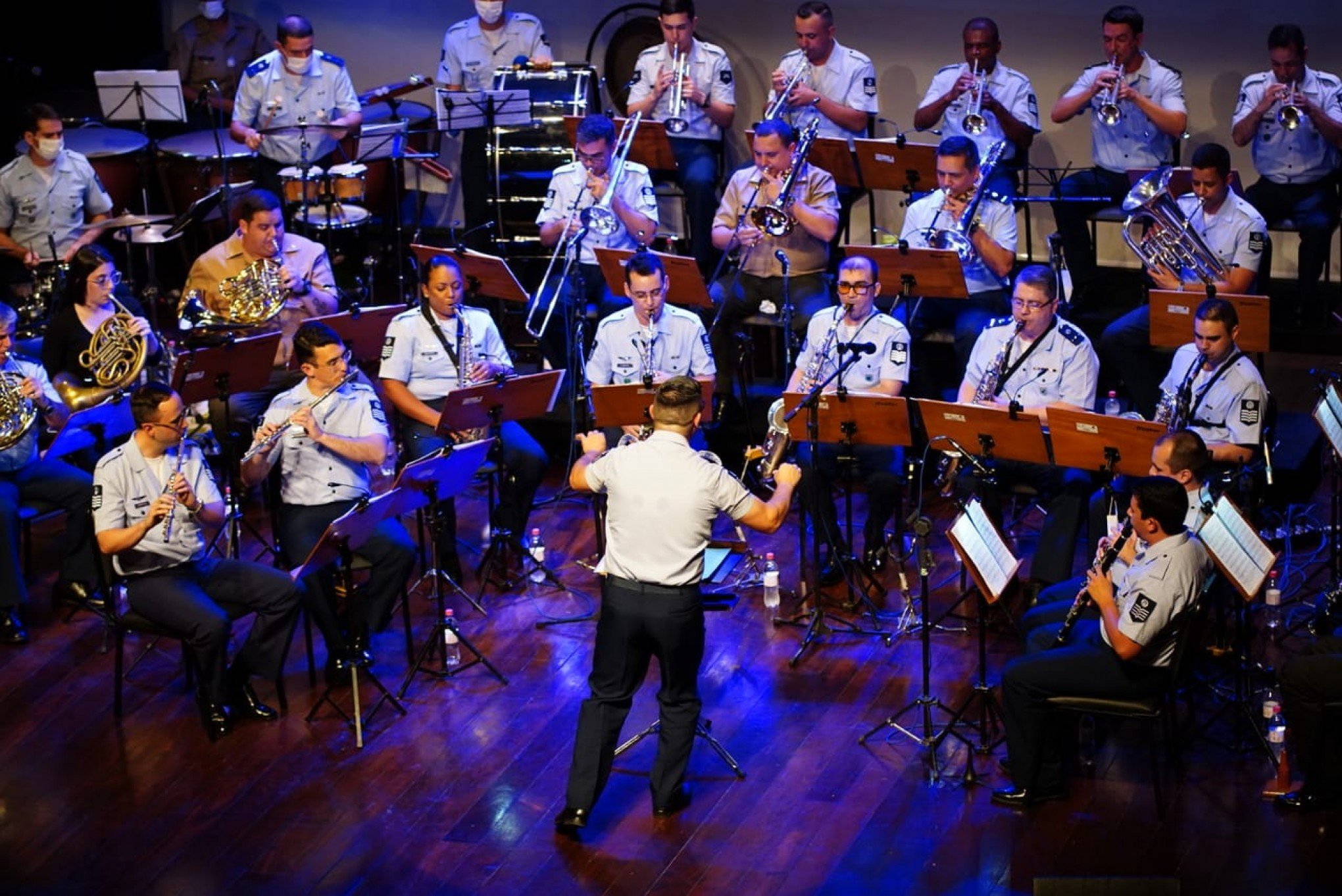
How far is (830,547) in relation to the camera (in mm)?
8742

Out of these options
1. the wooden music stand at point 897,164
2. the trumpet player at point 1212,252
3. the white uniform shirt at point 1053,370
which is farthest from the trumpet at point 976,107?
the white uniform shirt at point 1053,370

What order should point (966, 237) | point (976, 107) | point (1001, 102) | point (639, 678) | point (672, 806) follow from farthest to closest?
1. point (1001, 102)
2. point (976, 107)
3. point (966, 237)
4. point (672, 806)
5. point (639, 678)

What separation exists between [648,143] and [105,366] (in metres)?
3.58

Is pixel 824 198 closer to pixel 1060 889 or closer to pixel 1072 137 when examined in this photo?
pixel 1072 137

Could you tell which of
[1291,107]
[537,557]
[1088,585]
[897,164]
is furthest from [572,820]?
[1291,107]

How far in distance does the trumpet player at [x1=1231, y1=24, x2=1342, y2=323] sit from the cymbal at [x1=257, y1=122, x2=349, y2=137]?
5607mm

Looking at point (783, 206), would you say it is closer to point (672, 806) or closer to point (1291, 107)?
point (1291, 107)

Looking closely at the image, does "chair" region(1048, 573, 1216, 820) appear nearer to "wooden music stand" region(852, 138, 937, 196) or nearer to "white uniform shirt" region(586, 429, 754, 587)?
"white uniform shirt" region(586, 429, 754, 587)

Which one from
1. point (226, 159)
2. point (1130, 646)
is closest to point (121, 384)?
point (226, 159)

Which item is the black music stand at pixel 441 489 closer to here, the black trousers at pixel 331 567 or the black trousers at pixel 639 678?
the black trousers at pixel 331 567

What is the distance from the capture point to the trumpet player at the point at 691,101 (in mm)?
11109

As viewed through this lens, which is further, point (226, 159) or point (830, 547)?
point (226, 159)

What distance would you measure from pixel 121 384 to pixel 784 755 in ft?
13.7

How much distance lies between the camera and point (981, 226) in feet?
32.0
